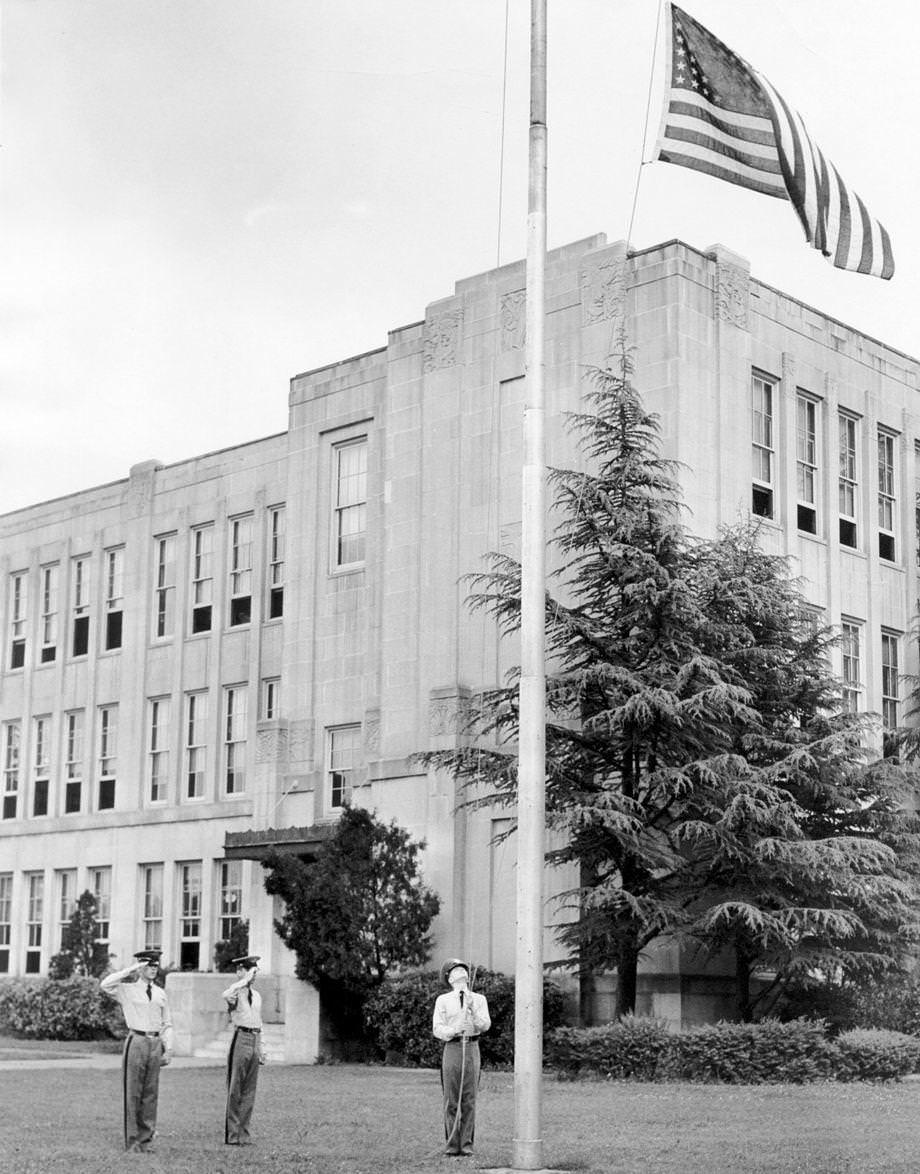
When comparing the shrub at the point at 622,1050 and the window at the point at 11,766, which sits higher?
the window at the point at 11,766

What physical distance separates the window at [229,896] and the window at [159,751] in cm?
298

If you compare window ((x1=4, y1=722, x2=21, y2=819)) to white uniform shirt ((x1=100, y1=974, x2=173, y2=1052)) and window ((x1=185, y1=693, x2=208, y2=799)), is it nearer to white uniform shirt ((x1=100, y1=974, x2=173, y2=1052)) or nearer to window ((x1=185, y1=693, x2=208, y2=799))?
window ((x1=185, y1=693, x2=208, y2=799))

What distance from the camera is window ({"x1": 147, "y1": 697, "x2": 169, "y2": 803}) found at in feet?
142

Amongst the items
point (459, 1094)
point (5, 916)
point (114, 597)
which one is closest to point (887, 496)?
point (114, 597)

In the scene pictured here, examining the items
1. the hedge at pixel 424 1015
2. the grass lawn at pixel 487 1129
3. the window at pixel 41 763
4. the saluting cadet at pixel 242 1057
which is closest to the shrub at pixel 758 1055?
the grass lawn at pixel 487 1129

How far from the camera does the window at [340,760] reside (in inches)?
1415

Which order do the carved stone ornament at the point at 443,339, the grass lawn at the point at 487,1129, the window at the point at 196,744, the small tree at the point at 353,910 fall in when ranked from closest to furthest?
the grass lawn at the point at 487,1129 < the small tree at the point at 353,910 < the carved stone ornament at the point at 443,339 < the window at the point at 196,744

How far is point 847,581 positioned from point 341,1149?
20.3 meters

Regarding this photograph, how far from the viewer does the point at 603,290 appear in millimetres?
32312

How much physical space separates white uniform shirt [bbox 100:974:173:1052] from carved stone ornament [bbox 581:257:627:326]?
1777cm

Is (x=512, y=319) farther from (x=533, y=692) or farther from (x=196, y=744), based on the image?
(x=533, y=692)

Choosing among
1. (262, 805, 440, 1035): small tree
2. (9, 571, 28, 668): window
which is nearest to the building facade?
(9, 571, 28, 668): window

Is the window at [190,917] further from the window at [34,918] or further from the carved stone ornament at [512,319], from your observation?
the carved stone ornament at [512,319]

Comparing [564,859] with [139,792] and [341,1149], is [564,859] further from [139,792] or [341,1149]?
[139,792]
